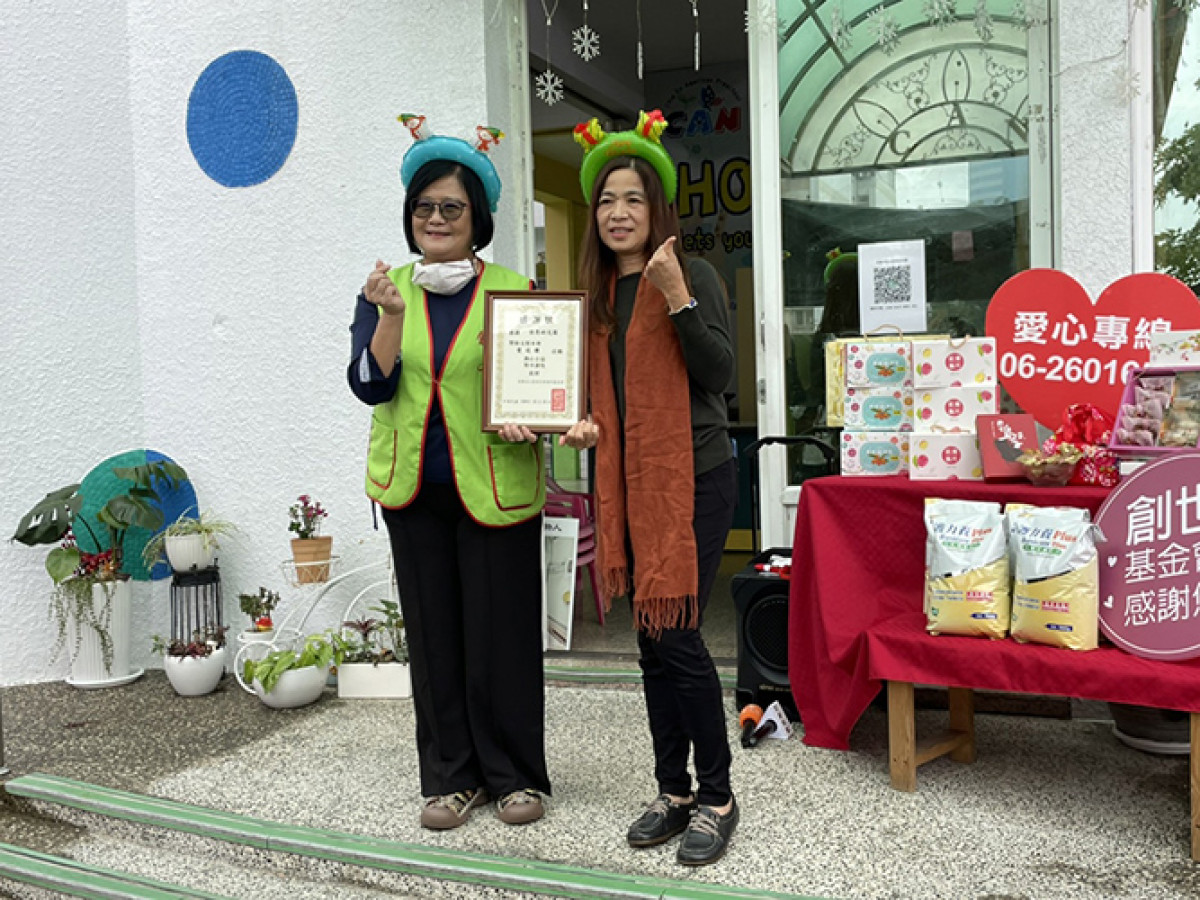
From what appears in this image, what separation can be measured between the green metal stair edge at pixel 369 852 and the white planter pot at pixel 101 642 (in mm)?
1290

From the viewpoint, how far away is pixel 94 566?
4566 millimetres

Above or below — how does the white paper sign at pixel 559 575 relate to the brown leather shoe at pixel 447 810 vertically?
above

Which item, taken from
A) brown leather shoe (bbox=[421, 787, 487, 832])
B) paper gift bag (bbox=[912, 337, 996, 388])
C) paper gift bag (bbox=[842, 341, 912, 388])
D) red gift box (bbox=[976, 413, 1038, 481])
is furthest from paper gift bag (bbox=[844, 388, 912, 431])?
brown leather shoe (bbox=[421, 787, 487, 832])

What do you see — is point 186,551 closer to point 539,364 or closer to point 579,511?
point 579,511

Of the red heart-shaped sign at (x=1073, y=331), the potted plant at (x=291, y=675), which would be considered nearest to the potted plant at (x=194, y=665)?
the potted plant at (x=291, y=675)

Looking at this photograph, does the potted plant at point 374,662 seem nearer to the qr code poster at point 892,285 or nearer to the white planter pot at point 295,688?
the white planter pot at point 295,688

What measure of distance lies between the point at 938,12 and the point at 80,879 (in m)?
4.13

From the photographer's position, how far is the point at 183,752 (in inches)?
143

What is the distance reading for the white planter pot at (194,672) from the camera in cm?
430

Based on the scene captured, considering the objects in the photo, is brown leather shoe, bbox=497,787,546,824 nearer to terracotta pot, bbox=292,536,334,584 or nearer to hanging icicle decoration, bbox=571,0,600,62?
terracotta pot, bbox=292,536,334,584

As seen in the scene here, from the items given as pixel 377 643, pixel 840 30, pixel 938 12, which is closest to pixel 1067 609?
pixel 938 12

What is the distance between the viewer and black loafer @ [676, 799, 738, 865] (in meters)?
2.49

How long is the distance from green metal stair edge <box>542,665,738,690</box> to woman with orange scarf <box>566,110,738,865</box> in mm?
1491

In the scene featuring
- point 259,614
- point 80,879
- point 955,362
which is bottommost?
point 80,879
